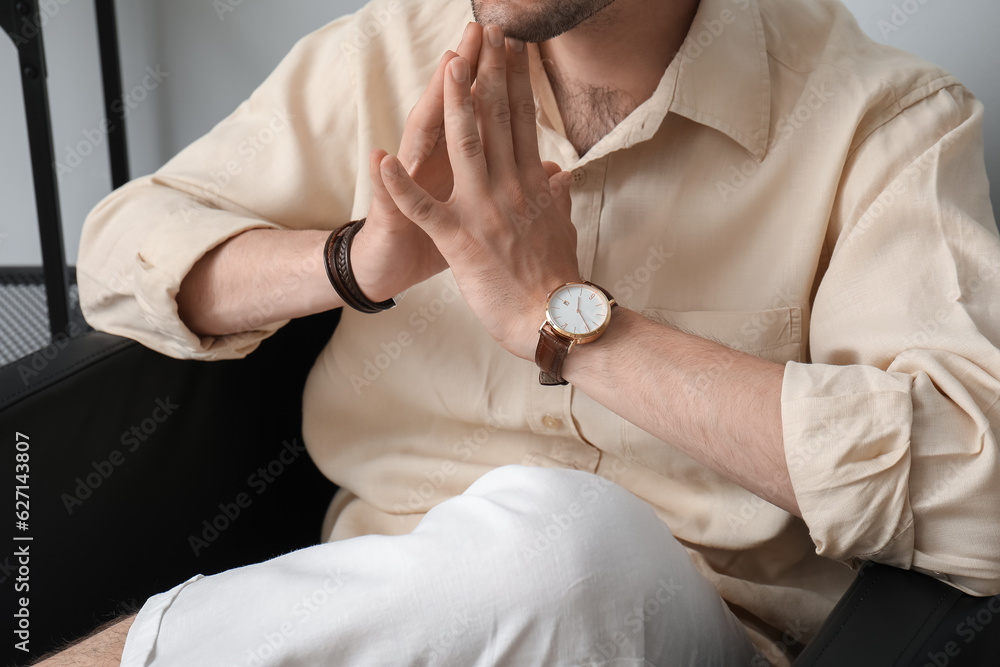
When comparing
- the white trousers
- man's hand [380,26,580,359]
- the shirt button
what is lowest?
the shirt button

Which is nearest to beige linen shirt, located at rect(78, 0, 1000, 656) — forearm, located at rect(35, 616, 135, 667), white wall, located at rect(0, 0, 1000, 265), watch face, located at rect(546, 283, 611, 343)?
watch face, located at rect(546, 283, 611, 343)

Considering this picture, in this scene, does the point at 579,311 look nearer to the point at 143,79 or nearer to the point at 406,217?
the point at 406,217

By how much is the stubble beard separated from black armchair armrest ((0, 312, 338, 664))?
54 centimetres

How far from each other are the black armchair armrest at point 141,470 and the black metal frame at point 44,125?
2.60 ft

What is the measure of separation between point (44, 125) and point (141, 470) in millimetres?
971

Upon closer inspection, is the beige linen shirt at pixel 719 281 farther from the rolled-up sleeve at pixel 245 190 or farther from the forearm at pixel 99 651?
the forearm at pixel 99 651

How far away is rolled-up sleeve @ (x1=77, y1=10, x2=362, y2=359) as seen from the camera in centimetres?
101

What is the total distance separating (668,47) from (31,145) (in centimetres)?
131

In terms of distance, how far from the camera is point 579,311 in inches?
31.8

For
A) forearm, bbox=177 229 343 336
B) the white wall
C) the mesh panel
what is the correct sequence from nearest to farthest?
forearm, bbox=177 229 343 336 → the mesh panel → the white wall

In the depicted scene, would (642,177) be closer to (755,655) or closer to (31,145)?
(755,655)

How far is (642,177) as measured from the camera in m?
0.95

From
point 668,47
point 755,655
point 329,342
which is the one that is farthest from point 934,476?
point 329,342

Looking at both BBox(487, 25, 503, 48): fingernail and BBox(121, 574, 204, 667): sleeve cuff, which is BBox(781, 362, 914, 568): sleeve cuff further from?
BBox(121, 574, 204, 667): sleeve cuff
